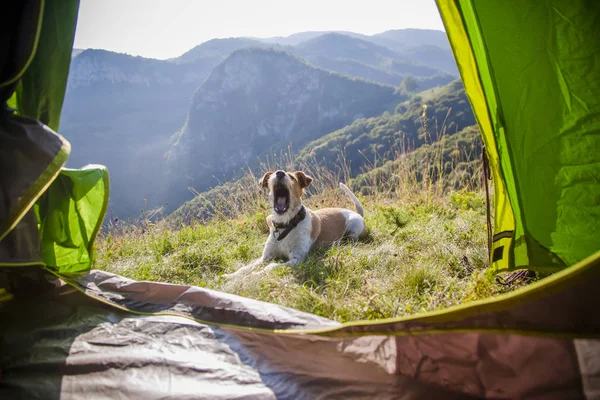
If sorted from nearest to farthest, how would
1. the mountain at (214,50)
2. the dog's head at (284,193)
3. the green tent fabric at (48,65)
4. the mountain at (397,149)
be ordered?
the green tent fabric at (48,65)
the dog's head at (284,193)
the mountain at (397,149)
the mountain at (214,50)

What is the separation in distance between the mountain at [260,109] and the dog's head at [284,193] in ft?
242

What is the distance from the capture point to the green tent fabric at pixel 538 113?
164 centimetres

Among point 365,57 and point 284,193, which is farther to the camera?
point 365,57

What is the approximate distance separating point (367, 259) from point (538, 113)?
158 cm

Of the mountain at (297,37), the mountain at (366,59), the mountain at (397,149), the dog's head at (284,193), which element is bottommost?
the dog's head at (284,193)

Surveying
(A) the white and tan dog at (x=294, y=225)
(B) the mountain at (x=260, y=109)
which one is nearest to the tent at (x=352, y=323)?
(A) the white and tan dog at (x=294, y=225)

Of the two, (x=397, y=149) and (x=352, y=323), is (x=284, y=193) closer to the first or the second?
(x=352, y=323)

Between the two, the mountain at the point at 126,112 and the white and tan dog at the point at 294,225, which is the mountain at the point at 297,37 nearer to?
the mountain at the point at 126,112

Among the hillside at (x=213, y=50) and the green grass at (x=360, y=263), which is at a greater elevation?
the hillside at (x=213, y=50)

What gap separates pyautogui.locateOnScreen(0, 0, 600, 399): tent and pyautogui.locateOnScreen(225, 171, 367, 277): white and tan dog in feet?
4.95

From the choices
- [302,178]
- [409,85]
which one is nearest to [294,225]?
[302,178]

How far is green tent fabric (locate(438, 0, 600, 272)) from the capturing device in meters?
1.64

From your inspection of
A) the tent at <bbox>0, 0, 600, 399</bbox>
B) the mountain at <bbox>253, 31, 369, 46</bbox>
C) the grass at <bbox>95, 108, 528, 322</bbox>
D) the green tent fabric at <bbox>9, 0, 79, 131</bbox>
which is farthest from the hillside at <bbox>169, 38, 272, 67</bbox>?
the tent at <bbox>0, 0, 600, 399</bbox>

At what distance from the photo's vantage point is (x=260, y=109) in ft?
343
